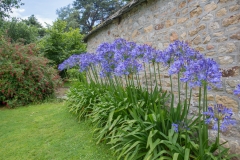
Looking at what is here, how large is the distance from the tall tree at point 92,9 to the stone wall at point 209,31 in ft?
85.9

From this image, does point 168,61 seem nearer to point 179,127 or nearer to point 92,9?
point 179,127

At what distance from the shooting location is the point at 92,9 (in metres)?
28.9

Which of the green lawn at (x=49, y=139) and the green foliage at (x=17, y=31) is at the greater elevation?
the green foliage at (x=17, y=31)

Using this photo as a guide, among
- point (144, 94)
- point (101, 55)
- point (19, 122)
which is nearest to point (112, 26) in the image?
point (101, 55)

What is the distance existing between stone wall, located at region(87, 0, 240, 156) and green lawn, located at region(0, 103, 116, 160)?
202 centimetres

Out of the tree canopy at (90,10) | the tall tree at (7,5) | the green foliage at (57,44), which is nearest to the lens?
the tall tree at (7,5)

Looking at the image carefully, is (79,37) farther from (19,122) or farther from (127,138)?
(127,138)

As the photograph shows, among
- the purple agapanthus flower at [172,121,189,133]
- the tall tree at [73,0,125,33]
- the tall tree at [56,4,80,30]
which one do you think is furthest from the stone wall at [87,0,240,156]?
the tall tree at [73,0,125,33]

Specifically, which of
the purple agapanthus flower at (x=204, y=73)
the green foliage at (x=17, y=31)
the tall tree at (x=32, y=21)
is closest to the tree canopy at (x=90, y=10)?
the tall tree at (x=32, y=21)

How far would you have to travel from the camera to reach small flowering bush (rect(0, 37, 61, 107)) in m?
7.46

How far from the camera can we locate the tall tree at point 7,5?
11438mm

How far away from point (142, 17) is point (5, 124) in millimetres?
5023

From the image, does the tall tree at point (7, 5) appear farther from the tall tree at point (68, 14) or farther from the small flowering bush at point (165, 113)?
the tall tree at point (68, 14)

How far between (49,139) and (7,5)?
1154 cm
